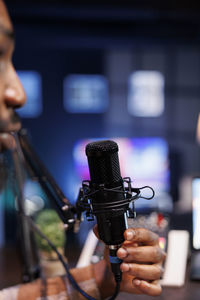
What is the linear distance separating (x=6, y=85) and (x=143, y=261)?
52cm

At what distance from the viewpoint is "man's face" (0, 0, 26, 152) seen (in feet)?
2.68

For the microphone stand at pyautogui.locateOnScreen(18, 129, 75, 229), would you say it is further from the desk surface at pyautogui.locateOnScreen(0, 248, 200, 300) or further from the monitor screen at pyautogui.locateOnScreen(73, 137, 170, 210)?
the monitor screen at pyautogui.locateOnScreen(73, 137, 170, 210)

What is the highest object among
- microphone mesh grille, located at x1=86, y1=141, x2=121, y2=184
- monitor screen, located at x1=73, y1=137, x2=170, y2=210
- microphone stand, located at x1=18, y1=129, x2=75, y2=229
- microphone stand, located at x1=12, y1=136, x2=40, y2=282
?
microphone mesh grille, located at x1=86, y1=141, x2=121, y2=184

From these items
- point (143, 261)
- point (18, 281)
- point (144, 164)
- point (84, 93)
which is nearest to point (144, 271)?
point (143, 261)

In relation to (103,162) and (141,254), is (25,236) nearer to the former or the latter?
(141,254)

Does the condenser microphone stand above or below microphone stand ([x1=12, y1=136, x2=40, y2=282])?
above

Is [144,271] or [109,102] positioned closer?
[144,271]

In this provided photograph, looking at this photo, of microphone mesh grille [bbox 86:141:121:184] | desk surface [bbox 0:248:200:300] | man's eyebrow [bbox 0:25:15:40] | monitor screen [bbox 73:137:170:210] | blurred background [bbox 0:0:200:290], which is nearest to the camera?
microphone mesh grille [bbox 86:141:121:184]

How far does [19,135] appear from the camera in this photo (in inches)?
39.7

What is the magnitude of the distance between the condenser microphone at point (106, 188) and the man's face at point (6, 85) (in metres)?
0.26

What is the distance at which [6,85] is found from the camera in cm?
84

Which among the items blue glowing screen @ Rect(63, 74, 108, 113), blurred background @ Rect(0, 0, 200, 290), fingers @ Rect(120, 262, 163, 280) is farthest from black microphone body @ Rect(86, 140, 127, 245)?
blue glowing screen @ Rect(63, 74, 108, 113)

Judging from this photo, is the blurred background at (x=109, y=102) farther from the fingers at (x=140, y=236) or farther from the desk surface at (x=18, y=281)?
the fingers at (x=140, y=236)

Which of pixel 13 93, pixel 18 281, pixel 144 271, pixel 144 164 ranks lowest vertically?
pixel 144 164
